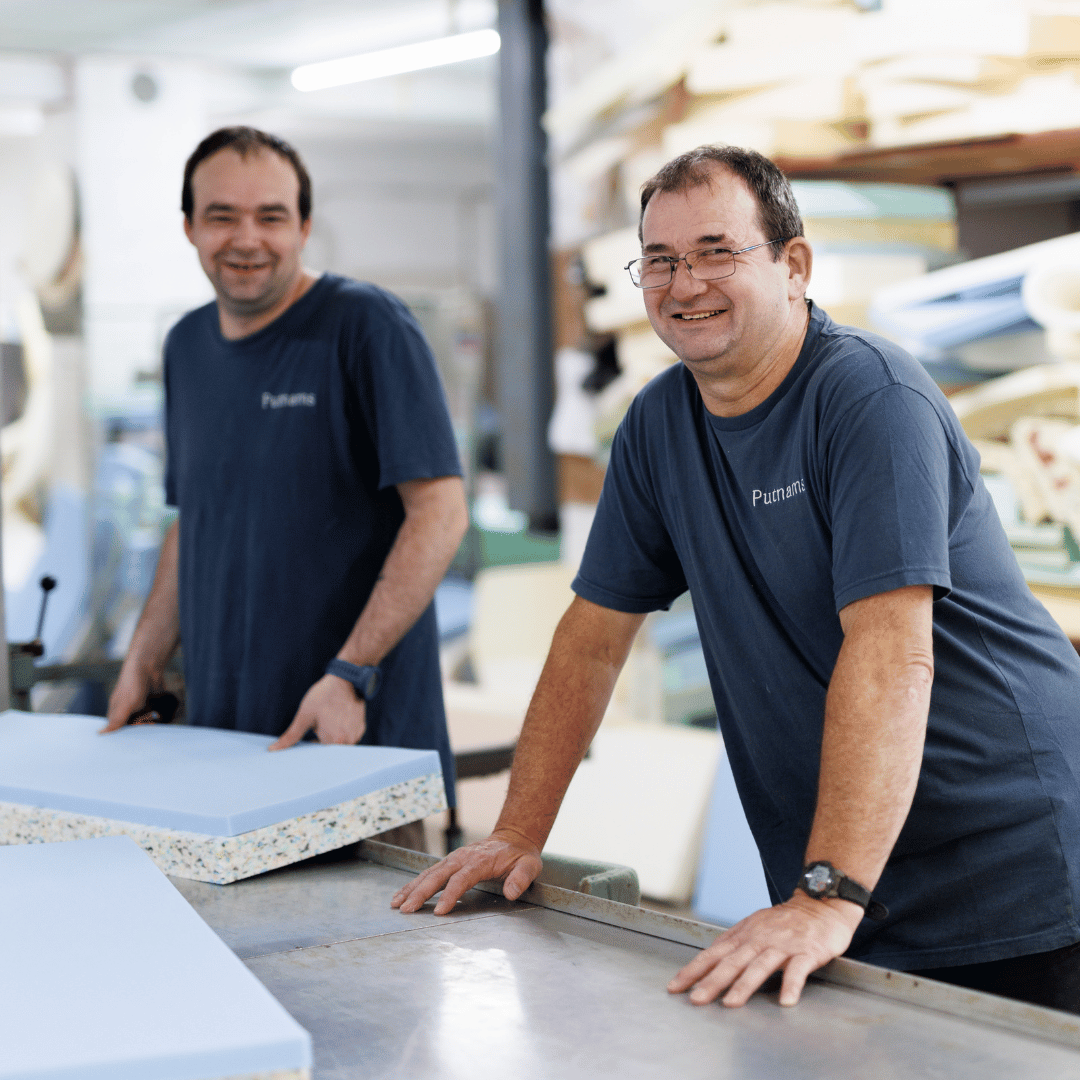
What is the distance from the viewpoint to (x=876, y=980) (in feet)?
3.36

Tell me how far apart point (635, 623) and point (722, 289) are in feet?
1.40

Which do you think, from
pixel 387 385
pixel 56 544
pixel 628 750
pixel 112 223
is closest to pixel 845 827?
pixel 387 385

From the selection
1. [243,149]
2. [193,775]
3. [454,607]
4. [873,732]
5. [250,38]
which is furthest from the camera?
[250,38]

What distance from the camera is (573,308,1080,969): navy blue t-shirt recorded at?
3.96ft

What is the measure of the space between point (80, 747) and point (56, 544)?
10.1 feet

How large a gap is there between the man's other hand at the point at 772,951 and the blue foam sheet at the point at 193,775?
1.61 ft

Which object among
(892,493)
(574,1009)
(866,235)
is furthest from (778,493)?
(866,235)

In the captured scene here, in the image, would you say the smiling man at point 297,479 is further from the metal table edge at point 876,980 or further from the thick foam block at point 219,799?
the metal table edge at point 876,980

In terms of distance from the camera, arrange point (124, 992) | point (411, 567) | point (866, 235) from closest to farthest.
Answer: point (124, 992) < point (411, 567) < point (866, 235)

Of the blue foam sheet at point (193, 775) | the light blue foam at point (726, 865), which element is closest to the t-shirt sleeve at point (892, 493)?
the blue foam sheet at point (193, 775)

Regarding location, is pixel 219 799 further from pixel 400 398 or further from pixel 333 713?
pixel 400 398

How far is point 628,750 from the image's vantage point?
367 cm

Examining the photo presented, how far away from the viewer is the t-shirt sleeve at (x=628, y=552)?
60.1 inches

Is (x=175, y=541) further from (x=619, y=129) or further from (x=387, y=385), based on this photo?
(x=619, y=129)
